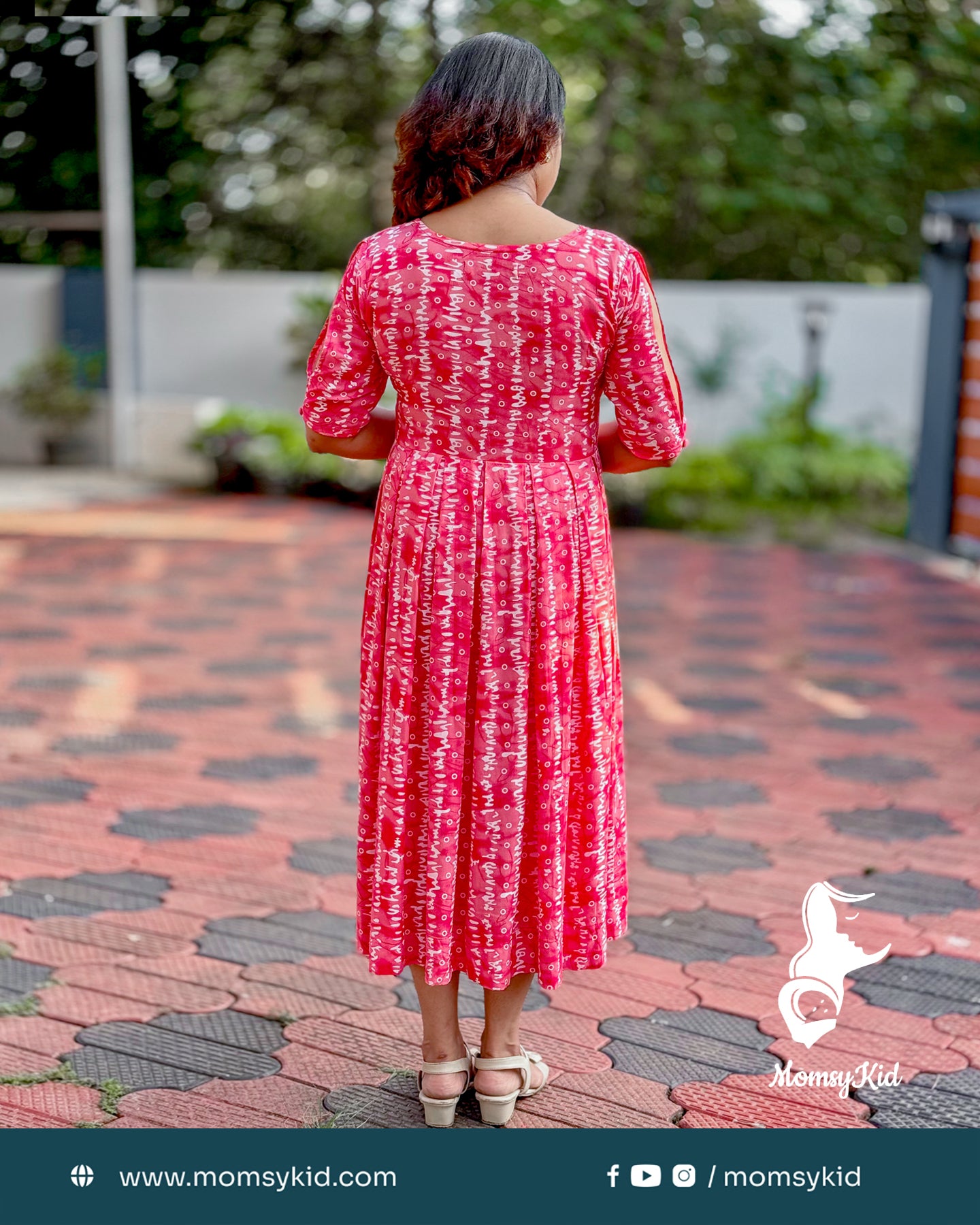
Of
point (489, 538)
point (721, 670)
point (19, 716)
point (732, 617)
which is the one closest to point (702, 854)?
point (489, 538)

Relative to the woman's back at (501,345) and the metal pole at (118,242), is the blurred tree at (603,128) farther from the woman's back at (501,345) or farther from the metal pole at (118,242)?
the woman's back at (501,345)

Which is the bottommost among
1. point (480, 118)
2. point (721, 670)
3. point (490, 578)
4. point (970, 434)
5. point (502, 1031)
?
point (721, 670)

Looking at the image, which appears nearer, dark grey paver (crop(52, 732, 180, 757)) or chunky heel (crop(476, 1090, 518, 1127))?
chunky heel (crop(476, 1090, 518, 1127))

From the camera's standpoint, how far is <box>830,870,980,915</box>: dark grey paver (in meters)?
3.12

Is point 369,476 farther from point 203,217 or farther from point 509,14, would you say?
point 203,217

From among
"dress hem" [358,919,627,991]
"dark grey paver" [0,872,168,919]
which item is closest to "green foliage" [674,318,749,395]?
"dark grey paver" [0,872,168,919]

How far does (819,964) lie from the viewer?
276 centimetres

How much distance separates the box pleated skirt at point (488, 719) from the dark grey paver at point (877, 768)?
2118 millimetres

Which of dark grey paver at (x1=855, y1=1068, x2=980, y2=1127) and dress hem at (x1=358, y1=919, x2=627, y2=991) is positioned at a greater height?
dress hem at (x1=358, y1=919, x2=627, y2=991)

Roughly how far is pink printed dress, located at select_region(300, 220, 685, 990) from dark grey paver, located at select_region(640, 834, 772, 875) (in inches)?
49.1

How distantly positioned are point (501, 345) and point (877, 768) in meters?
2.65

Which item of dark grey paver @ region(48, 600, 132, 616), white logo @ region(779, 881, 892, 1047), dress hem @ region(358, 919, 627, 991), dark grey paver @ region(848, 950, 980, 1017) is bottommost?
dark grey paver @ region(48, 600, 132, 616)

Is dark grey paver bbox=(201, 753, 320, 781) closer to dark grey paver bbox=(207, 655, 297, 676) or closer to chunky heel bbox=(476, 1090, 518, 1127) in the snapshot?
dark grey paver bbox=(207, 655, 297, 676)
